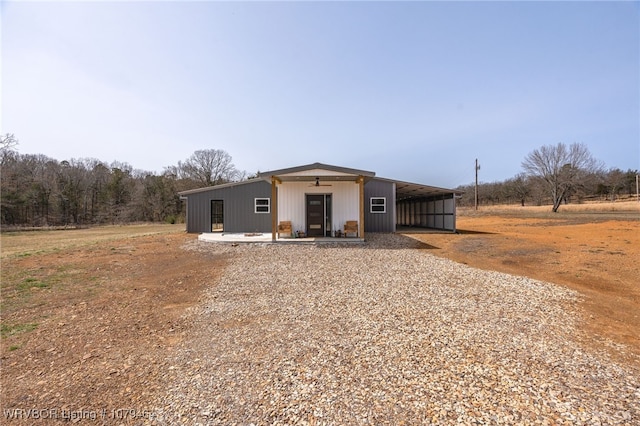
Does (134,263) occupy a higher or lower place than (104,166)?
lower

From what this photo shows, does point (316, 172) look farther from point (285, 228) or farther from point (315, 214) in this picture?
point (285, 228)

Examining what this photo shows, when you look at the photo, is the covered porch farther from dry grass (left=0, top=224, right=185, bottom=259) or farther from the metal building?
dry grass (left=0, top=224, right=185, bottom=259)

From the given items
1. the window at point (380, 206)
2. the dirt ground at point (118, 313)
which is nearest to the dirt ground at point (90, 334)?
the dirt ground at point (118, 313)

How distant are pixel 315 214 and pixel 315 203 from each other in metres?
0.50

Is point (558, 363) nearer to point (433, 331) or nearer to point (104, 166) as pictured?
point (433, 331)

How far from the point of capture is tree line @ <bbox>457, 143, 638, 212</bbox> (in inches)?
1558

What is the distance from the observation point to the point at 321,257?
877 cm

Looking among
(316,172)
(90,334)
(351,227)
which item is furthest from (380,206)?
(90,334)

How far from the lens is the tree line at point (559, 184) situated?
39562mm

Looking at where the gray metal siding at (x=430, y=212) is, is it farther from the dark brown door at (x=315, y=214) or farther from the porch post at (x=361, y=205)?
the dark brown door at (x=315, y=214)

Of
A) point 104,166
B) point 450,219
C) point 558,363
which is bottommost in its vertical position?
point 558,363

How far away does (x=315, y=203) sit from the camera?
1290cm

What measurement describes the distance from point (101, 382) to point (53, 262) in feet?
26.5

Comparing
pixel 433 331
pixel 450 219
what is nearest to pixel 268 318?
pixel 433 331
